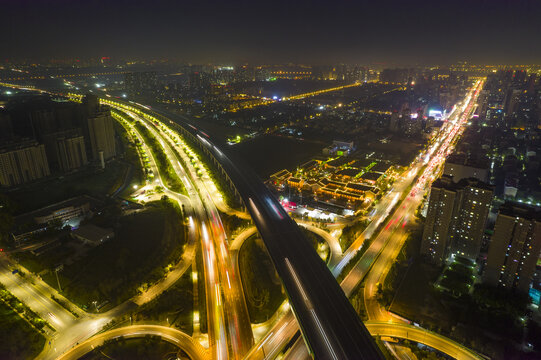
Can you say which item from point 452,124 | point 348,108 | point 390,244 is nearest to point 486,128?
point 452,124

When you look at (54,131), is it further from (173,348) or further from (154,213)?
(173,348)

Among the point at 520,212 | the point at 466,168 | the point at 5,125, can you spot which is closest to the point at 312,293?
the point at 520,212

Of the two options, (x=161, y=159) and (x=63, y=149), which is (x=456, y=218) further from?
(x=63, y=149)

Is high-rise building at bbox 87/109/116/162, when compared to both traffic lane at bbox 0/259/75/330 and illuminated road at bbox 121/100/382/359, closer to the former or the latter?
traffic lane at bbox 0/259/75/330

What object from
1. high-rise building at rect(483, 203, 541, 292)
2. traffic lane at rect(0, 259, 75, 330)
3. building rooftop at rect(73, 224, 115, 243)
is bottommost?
traffic lane at rect(0, 259, 75, 330)

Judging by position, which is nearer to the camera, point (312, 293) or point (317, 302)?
point (317, 302)

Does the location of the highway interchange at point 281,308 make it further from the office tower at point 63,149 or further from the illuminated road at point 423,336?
the office tower at point 63,149

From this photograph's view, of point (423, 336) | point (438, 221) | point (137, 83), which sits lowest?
point (423, 336)

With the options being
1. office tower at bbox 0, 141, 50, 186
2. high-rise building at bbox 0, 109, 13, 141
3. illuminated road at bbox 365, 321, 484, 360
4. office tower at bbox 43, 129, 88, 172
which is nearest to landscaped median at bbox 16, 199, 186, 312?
office tower at bbox 0, 141, 50, 186
